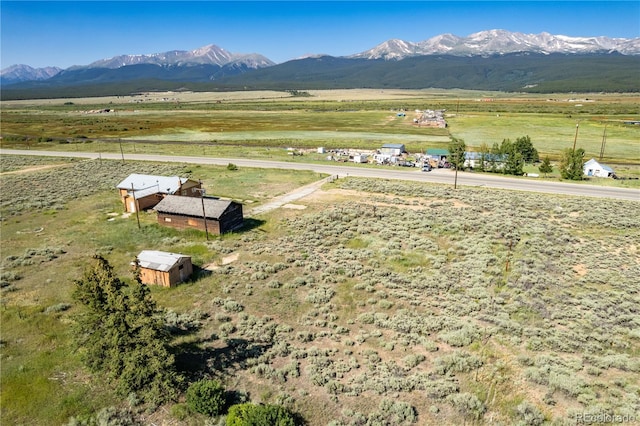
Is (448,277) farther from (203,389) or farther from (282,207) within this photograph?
(282,207)

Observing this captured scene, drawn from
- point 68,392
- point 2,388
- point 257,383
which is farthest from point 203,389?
point 2,388

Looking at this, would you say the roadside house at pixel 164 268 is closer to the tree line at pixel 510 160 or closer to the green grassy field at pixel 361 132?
the tree line at pixel 510 160

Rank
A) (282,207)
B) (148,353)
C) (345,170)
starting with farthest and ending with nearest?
(345,170)
(282,207)
(148,353)

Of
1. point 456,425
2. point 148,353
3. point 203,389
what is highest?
point 148,353

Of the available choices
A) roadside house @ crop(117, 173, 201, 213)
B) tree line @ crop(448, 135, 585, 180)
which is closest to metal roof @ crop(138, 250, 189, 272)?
roadside house @ crop(117, 173, 201, 213)

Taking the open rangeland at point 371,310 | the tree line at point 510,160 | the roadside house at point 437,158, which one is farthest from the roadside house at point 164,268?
the roadside house at point 437,158

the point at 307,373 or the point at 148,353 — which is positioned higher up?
the point at 148,353

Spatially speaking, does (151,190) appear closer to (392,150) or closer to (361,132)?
(392,150)

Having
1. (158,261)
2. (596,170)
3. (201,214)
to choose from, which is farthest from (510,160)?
(158,261)
